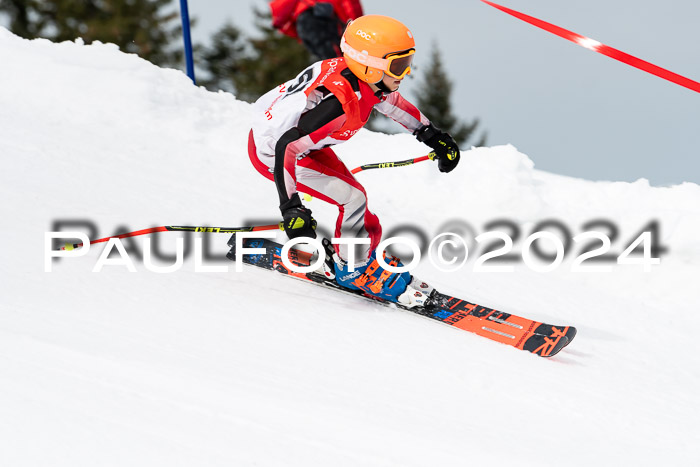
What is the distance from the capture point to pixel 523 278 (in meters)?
5.32

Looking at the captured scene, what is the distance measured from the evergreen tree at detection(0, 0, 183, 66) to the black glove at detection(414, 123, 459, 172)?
20826mm

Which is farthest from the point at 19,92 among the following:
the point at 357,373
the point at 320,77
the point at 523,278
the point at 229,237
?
the point at 357,373

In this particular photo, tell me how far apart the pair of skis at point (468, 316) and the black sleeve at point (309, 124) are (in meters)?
0.97

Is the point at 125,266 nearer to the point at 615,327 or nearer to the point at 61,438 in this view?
the point at 61,438

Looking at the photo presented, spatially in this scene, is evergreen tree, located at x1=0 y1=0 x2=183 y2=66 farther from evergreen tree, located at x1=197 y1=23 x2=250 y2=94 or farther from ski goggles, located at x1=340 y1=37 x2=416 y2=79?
ski goggles, located at x1=340 y1=37 x2=416 y2=79

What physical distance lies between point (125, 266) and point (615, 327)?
9.81 ft

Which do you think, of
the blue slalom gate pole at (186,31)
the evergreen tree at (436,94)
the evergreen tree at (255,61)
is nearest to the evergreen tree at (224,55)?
the evergreen tree at (255,61)

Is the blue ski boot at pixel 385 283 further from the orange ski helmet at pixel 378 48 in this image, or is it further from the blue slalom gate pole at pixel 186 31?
the blue slalom gate pole at pixel 186 31

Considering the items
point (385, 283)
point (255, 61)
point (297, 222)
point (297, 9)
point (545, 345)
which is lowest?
point (545, 345)

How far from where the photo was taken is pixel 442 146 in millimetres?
4328

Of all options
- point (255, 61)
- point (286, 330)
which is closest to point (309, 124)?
point (286, 330)

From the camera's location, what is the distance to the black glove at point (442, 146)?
4.33m

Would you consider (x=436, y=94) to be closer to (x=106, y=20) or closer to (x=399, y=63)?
(x=106, y=20)

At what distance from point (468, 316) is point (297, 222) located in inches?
48.5
